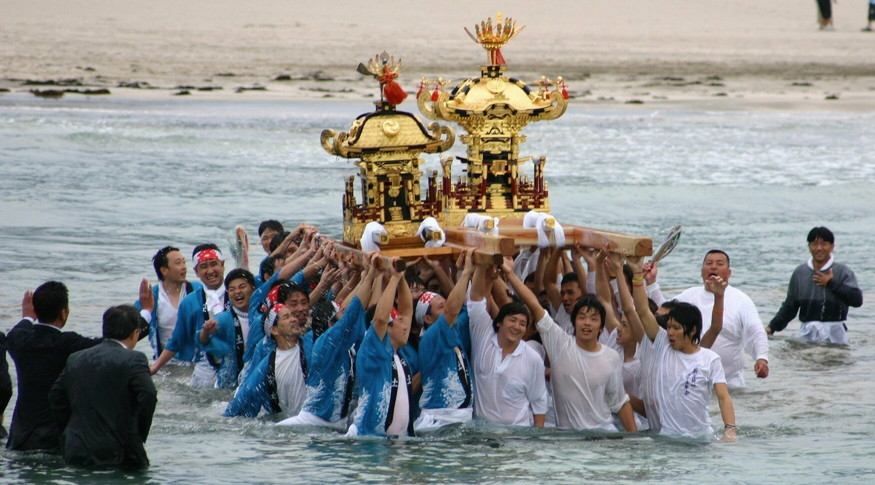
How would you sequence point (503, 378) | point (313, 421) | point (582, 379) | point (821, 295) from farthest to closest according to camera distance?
point (821, 295)
point (313, 421)
point (503, 378)
point (582, 379)

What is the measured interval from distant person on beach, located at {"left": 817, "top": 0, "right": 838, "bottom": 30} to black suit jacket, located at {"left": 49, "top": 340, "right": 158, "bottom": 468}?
129ft

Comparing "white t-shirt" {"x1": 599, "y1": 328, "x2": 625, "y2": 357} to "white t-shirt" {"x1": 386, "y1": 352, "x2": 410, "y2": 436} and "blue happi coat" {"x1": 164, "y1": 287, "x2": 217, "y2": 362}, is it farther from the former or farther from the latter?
"blue happi coat" {"x1": 164, "y1": 287, "x2": 217, "y2": 362}

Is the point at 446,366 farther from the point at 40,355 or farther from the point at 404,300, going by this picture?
the point at 40,355

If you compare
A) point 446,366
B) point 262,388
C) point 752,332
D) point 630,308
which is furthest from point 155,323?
point 752,332

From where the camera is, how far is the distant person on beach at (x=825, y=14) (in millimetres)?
43281

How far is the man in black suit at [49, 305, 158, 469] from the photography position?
23.7ft

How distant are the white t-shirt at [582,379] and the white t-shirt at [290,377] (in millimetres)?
1627

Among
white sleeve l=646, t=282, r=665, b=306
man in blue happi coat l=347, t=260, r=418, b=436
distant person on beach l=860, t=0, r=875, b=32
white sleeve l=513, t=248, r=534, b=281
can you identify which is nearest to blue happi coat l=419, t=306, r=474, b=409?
man in blue happi coat l=347, t=260, r=418, b=436

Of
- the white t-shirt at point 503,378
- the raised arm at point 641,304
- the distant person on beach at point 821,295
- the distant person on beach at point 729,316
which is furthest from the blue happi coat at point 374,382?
the distant person on beach at point 821,295

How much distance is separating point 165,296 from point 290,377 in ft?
7.81

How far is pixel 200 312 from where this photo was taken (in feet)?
33.6

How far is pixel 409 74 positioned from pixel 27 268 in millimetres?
21081

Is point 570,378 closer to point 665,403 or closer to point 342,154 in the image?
point 665,403

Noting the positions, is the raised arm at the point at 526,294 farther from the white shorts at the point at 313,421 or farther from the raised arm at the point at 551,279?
the white shorts at the point at 313,421
